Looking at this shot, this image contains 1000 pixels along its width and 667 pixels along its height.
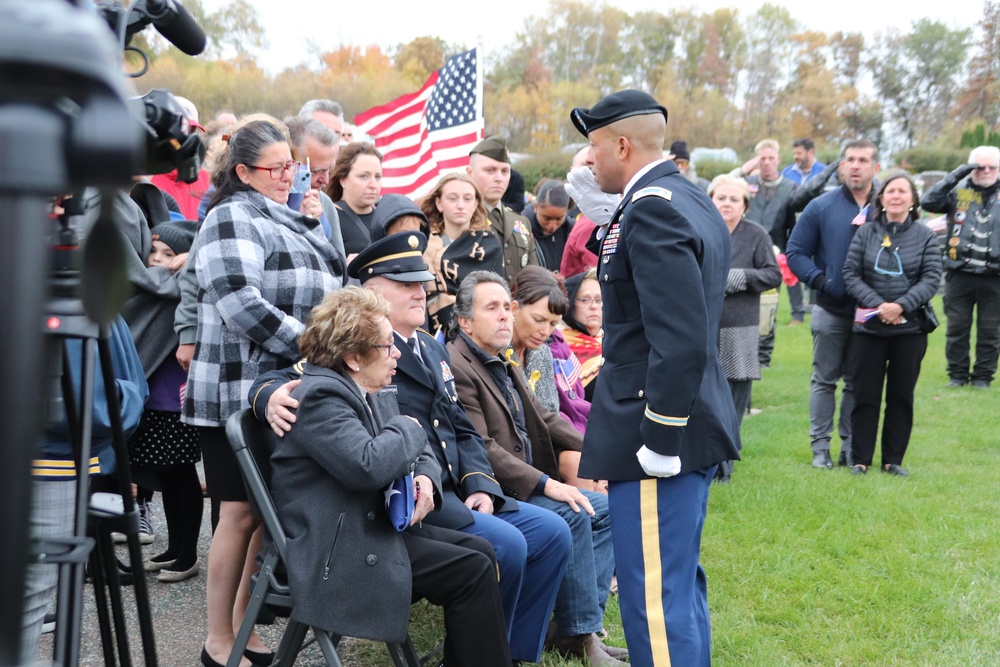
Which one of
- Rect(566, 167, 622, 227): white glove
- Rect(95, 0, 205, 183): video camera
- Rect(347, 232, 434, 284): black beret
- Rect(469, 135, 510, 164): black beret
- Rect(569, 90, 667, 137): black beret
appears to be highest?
Rect(469, 135, 510, 164): black beret

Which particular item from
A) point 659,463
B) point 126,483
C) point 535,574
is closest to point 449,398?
point 535,574

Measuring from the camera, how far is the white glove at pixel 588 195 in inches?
181

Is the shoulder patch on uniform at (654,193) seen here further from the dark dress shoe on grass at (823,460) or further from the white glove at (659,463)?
the dark dress shoe on grass at (823,460)

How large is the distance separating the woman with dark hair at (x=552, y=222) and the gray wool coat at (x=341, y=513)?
177 inches

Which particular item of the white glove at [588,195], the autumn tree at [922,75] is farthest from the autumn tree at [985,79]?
the white glove at [588,195]

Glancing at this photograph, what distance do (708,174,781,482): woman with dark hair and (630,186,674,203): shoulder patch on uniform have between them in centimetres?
390

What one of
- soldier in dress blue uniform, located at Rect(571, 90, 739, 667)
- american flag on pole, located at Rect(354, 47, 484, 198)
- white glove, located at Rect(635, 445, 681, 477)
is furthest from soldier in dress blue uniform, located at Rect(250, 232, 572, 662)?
american flag on pole, located at Rect(354, 47, 484, 198)

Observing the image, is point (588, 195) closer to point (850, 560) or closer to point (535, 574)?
point (535, 574)

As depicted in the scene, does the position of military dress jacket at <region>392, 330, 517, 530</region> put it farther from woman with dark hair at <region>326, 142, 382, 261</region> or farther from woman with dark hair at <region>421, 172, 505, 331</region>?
woman with dark hair at <region>326, 142, 382, 261</region>

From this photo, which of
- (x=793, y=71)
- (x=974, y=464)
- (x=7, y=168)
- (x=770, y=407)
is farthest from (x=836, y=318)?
(x=793, y=71)

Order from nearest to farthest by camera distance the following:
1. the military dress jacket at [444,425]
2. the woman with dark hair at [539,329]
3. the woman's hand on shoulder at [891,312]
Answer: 1. the military dress jacket at [444,425]
2. the woman with dark hair at [539,329]
3. the woman's hand on shoulder at [891,312]

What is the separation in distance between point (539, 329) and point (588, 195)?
0.68m

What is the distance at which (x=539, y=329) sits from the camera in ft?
15.7

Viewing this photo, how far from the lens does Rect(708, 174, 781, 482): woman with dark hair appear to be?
690 cm
